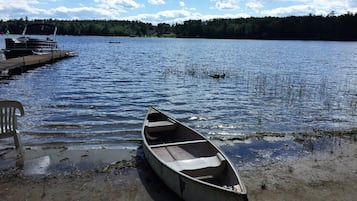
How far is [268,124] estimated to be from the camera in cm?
1304

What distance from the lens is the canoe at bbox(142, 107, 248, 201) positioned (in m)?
5.65

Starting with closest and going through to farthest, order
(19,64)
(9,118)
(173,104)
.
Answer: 1. (9,118)
2. (173,104)
3. (19,64)

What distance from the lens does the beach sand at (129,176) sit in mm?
6633

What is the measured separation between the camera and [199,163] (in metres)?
6.98

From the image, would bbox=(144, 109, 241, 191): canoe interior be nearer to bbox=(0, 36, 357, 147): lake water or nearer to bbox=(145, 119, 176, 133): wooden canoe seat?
bbox=(145, 119, 176, 133): wooden canoe seat

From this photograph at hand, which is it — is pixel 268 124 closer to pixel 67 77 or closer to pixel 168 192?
pixel 168 192

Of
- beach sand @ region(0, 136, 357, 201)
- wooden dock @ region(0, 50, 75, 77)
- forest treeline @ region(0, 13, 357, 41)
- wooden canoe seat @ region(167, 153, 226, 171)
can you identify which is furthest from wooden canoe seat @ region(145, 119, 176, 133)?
forest treeline @ region(0, 13, 357, 41)

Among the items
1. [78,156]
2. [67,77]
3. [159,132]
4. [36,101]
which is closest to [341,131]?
[159,132]

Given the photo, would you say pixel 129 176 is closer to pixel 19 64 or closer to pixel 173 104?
pixel 173 104

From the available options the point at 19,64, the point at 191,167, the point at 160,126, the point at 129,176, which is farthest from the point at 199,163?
the point at 19,64

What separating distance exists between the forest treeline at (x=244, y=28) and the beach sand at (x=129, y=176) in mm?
95073

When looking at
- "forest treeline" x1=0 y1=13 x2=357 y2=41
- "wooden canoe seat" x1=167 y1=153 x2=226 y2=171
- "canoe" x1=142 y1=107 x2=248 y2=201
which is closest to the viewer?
"canoe" x1=142 y1=107 x2=248 y2=201

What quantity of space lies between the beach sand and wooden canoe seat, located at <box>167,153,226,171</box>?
51 centimetres

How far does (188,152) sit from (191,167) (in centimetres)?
137
